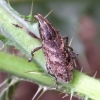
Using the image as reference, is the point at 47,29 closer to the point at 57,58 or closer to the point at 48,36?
the point at 48,36

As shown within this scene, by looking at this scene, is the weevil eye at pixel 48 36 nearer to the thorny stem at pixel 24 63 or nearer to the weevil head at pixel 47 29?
the weevil head at pixel 47 29

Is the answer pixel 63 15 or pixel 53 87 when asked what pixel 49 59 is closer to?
pixel 53 87

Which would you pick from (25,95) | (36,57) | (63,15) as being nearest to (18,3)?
(63,15)

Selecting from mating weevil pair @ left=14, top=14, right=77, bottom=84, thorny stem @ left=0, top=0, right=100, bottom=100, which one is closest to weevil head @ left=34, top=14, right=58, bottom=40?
mating weevil pair @ left=14, top=14, right=77, bottom=84

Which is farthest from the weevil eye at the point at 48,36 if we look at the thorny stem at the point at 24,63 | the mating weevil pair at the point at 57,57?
the thorny stem at the point at 24,63

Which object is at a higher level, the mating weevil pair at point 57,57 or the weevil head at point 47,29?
the weevil head at point 47,29

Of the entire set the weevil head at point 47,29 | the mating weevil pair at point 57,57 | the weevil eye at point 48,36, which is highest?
the weevil head at point 47,29
